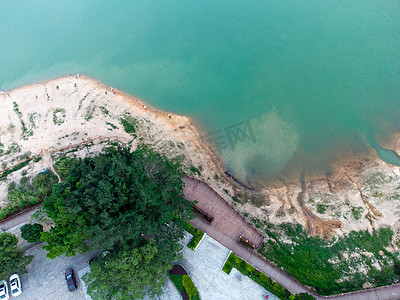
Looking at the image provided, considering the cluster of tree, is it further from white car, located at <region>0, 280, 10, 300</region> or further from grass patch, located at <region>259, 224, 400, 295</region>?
grass patch, located at <region>259, 224, 400, 295</region>

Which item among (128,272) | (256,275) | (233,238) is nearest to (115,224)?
(128,272)

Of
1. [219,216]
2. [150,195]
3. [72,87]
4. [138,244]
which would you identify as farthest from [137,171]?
[72,87]

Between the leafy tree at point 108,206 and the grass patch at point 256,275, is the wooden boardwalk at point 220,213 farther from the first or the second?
the leafy tree at point 108,206

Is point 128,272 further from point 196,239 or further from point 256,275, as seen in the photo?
point 256,275

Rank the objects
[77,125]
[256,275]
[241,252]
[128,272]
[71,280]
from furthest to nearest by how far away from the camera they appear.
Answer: [77,125] < [241,252] < [256,275] < [71,280] < [128,272]

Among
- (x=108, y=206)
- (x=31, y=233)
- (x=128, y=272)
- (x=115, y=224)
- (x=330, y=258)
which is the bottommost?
(x=31, y=233)

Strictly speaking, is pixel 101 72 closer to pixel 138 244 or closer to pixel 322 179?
pixel 138 244

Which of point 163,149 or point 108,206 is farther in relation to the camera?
point 163,149
